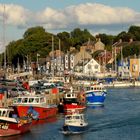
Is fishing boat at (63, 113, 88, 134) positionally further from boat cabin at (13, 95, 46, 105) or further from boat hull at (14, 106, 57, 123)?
boat cabin at (13, 95, 46, 105)

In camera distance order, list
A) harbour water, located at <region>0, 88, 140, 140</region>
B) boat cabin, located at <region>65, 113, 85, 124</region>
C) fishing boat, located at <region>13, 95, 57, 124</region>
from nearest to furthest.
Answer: harbour water, located at <region>0, 88, 140, 140</region> → boat cabin, located at <region>65, 113, 85, 124</region> → fishing boat, located at <region>13, 95, 57, 124</region>

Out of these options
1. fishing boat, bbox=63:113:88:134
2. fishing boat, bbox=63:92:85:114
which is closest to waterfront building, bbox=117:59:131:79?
fishing boat, bbox=63:92:85:114

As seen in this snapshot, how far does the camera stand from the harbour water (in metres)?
65.5

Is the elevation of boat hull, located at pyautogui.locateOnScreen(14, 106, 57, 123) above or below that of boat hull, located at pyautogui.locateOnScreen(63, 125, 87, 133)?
above

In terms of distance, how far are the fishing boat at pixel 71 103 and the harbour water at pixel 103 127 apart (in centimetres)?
131

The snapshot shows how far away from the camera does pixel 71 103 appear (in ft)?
283

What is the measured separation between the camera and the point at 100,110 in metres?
94.6

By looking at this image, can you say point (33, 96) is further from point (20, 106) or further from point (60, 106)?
point (60, 106)

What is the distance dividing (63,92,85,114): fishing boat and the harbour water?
4.30 feet

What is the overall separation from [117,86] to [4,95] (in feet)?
276

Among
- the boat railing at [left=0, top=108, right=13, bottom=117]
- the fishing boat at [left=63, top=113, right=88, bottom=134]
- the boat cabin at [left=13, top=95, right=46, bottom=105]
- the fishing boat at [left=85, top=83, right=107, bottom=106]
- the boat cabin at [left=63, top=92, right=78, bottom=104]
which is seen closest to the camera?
the boat railing at [left=0, top=108, right=13, bottom=117]

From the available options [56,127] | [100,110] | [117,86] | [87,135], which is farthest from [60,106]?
[117,86]

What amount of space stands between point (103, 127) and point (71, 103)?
13.9 m

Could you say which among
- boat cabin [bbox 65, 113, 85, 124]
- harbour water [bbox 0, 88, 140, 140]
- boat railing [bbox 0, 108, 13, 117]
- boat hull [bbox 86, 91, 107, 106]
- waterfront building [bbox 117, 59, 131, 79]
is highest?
waterfront building [bbox 117, 59, 131, 79]
